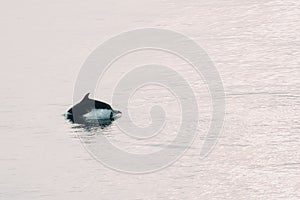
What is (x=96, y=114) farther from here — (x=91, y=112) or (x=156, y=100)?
(x=156, y=100)

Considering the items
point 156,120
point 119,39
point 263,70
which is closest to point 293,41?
point 263,70

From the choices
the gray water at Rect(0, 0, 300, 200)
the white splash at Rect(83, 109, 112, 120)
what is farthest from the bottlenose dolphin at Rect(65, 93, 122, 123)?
the gray water at Rect(0, 0, 300, 200)

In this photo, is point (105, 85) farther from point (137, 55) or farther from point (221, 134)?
point (221, 134)

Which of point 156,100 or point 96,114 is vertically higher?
point 156,100

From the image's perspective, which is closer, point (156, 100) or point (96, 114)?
point (96, 114)

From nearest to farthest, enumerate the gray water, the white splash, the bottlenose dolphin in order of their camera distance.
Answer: the gray water
the bottlenose dolphin
the white splash

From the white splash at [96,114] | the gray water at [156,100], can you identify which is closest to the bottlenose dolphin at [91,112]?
the white splash at [96,114]

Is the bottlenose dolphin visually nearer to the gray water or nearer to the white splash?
the white splash

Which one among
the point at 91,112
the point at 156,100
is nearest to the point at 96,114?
the point at 91,112
